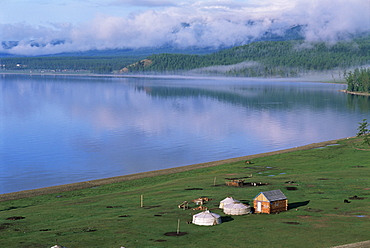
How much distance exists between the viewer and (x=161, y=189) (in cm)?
7500

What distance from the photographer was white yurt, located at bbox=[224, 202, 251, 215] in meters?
57.0

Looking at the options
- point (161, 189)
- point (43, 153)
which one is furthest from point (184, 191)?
point (43, 153)

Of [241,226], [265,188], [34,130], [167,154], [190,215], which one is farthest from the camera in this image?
[34,130]

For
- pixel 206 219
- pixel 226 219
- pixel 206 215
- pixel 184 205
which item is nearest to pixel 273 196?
pixel 226 219

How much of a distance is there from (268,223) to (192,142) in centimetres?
7524

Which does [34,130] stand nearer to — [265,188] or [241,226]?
[265,188]

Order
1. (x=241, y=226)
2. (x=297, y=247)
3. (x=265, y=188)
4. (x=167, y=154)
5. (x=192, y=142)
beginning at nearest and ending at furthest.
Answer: (x=297, y=247) < (x=241, y=226) < (x=265, y=188) < (x=167, y=154) < (x=192, y=142)

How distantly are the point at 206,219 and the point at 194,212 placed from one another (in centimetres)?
484

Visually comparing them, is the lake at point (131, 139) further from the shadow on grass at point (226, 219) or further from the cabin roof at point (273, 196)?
the cabin roof at point (273, 196)

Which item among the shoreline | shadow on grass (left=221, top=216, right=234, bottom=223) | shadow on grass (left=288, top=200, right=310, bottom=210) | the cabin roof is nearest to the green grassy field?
shadow on grass (left=288, top=200, right=310, bottom=210)

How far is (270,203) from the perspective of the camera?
57.5 m

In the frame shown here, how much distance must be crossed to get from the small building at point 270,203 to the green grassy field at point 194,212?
877 millimetres

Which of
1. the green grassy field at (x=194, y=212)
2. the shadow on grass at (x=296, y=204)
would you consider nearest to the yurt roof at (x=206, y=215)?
the green grassy field at (x=194, y=212)

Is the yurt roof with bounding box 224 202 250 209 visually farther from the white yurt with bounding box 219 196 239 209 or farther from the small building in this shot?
the small building
